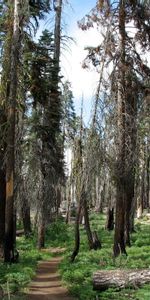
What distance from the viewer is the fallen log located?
1148 centimetres

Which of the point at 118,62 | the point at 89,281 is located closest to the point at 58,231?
the point at 118,62

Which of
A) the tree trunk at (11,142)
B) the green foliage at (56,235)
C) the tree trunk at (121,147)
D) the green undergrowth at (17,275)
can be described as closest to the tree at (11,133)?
the tree trunk at (11,142)

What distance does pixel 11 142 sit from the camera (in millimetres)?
16531

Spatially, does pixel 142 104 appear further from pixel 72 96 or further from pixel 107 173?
pixel 72 96

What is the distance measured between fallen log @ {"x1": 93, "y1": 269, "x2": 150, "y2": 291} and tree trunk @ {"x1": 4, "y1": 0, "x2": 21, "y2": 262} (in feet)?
16.1

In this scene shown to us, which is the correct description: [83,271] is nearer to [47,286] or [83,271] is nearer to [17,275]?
[47,286]

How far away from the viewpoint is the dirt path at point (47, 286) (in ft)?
39.8

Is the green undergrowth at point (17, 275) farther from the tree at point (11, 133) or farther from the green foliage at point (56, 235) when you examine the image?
the green foliage at point (56, 235)

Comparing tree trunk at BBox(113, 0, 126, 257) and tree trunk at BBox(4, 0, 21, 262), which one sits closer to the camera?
tree trunk at BBox(4, 0, 21, 262)

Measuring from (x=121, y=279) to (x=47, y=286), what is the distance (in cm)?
299

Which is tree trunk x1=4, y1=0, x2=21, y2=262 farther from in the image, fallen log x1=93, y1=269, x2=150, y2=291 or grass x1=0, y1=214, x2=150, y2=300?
fallen log x1=93, y1=269, x2=150, y2=291

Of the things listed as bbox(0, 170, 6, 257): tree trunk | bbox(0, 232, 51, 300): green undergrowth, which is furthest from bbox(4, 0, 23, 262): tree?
bbox(0, 170, 6, 257): tree trunk

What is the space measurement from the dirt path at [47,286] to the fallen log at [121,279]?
80 cm

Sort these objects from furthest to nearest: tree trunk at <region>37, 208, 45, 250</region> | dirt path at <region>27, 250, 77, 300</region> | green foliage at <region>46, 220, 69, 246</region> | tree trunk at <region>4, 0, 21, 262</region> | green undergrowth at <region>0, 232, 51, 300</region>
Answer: green foliage at <region>46, 220, 69, 246</region> < tree trunk at <region>37, 208, 45, 250</region> < tree trunk at <region>4, 0, 21, 262</region> < dirt path at <region>27, 250, 77, 300</region> < green undergrowth at <region>0, 232, 51, 300</region>
